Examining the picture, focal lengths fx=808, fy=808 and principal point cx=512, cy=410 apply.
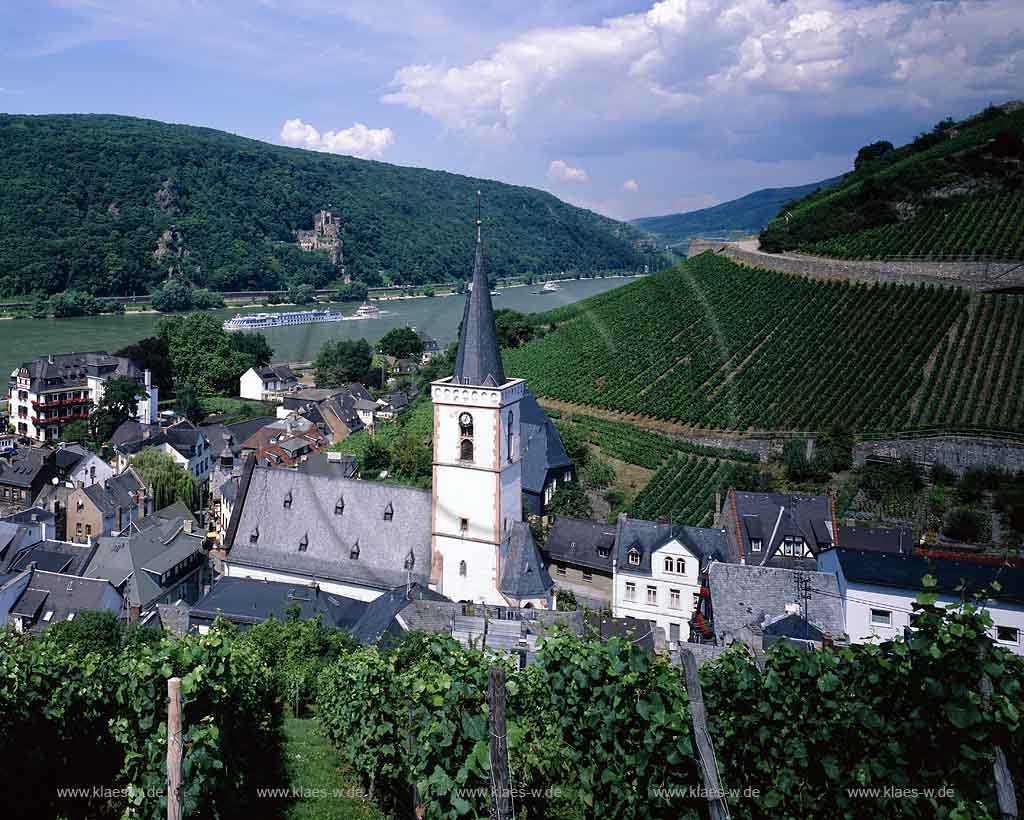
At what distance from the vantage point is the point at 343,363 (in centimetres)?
7044

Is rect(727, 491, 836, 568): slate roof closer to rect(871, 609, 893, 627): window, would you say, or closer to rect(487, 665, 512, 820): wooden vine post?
rect(871, 609, 893, 627): window

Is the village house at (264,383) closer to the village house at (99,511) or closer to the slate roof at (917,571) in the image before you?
the village house at (99,511)

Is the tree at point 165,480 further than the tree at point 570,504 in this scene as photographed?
Yes

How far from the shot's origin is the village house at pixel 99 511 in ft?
114

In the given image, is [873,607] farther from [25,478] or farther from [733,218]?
[733,218]

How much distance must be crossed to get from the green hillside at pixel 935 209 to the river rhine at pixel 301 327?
2725 centimetres

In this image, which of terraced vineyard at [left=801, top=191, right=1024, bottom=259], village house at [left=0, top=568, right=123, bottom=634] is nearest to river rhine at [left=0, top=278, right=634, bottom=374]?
terraced vineyard at [left=801, top=191, right=1024, bottom=259]

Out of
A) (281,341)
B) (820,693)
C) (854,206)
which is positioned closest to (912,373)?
(854,206)

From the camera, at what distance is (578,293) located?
89312mm

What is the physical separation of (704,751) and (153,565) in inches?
1007

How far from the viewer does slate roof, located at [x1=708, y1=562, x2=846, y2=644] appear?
65.6 feet

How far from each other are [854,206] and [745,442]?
2917 cm

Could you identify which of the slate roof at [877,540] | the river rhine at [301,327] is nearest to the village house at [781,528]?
the slate roof at [877,540]

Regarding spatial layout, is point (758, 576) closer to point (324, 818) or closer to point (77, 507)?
point (324, 818)
